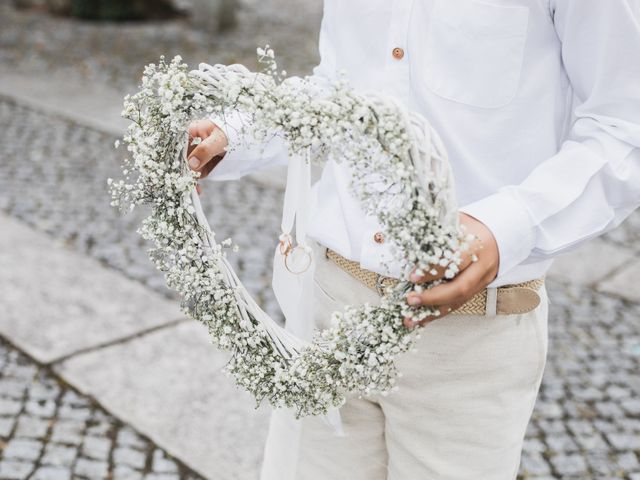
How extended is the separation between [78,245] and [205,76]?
11.2ft

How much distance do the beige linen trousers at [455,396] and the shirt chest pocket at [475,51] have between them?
0.41 metres

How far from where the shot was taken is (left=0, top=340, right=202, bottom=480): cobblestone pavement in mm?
2854

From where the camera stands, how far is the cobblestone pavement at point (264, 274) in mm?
3201

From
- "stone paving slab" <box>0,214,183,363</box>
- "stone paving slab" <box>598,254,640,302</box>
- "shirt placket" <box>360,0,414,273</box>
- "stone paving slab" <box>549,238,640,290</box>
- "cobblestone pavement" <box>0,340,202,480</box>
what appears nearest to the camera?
"shirt placket" <box>360,0,414,273</box>

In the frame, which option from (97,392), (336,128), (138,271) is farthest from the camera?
(138,271)

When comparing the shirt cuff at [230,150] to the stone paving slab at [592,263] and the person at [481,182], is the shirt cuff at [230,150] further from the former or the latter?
the stone paving slab at [592,263]

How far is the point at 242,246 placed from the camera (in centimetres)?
472

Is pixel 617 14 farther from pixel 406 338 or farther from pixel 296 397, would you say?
pixel 296 397

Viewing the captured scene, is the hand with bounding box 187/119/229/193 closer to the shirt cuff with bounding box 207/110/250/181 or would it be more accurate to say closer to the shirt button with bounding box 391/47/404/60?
the shirt cuff with bounding box 207/110/250/181

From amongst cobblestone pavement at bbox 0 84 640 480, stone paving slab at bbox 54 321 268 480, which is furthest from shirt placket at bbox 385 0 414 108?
cobblestone pavement at bbox 0 84 640 480

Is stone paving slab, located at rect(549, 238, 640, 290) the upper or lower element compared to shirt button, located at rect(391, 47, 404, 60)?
lower

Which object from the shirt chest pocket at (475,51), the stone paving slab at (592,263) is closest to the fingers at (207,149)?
the shirt chest pocket at (475,51)

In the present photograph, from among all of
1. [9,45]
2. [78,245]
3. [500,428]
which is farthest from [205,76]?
[9,45]

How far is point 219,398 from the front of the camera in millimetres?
3291
